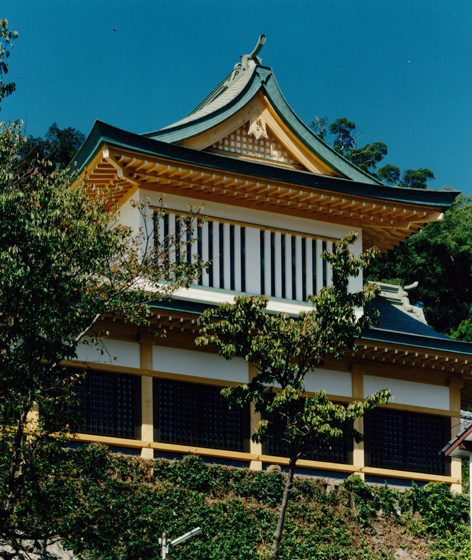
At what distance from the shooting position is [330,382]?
2788 centimetres

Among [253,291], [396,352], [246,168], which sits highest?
[246,168]

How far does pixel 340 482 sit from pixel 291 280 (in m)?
5.39

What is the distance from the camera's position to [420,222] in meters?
30.3

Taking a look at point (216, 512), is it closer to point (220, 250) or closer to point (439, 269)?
point (220, 250)

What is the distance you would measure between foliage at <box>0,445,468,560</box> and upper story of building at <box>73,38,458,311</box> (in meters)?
4.83

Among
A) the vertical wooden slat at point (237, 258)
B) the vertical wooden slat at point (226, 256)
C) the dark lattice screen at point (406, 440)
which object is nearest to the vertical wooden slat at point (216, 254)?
the vertical wooden slat at point (226, 256)

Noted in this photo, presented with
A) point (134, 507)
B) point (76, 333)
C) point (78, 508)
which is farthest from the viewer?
point (134, 507)

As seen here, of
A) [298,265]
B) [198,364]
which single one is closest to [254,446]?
[198,364]

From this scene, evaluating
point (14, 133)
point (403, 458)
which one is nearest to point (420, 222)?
point (403, 458)

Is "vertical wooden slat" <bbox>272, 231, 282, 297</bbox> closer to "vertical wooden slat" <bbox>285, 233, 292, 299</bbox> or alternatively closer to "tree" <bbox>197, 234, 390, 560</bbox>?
"vertical wooden slat" <bbox>285, 233, 292, 299</bbox>

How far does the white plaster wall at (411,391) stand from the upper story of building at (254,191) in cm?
283

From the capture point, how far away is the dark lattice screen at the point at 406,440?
28.1m

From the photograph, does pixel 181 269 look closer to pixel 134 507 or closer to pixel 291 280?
pixel 134 507

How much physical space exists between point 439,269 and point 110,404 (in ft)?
85.5
